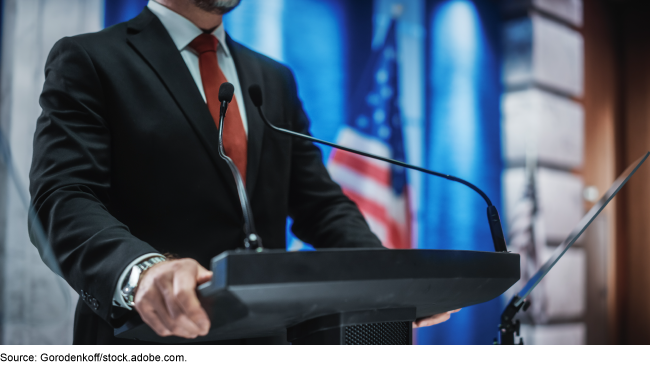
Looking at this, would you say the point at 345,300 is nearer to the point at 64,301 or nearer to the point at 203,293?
the point at 203,293

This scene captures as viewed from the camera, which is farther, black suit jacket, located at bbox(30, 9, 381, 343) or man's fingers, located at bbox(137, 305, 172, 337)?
black suit jacket, located at bbox(30, 9, 381, 343)

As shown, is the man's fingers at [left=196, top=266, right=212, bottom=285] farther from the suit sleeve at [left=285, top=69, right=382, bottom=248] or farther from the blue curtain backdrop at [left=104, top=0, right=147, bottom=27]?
the blue curtain backdrop at [left=104, top=0, right=147, bottom=27]

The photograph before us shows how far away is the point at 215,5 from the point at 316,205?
1.82ft

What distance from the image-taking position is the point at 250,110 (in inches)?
50.2

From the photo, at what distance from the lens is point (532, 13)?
423cm

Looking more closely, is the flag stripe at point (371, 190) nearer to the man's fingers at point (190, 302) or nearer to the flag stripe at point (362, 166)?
the flag stripe at point (362, 166)

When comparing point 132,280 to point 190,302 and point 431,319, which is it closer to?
point 190,302

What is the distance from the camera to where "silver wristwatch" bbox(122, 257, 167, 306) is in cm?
70

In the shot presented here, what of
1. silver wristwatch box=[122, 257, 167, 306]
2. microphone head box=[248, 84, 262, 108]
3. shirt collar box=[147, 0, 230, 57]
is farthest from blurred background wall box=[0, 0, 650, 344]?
silver wristwatch box=[122, 257, 167, 306]

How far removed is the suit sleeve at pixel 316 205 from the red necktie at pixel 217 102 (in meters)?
0.23

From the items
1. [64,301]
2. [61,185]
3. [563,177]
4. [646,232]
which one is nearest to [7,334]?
[64,301]

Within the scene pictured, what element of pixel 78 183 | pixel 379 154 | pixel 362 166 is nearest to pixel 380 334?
pixel 78 183

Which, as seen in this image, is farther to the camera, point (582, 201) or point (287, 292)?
point (582, 201)

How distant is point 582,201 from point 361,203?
2.35 metres
